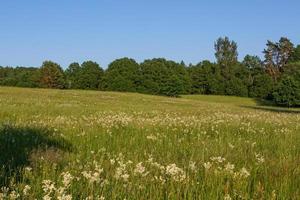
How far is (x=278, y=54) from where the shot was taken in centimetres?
15388

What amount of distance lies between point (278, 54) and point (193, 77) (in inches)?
1131

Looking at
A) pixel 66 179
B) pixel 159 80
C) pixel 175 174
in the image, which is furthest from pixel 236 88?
pixel 66 179

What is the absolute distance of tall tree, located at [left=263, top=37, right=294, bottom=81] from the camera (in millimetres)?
152750

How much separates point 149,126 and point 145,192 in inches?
318

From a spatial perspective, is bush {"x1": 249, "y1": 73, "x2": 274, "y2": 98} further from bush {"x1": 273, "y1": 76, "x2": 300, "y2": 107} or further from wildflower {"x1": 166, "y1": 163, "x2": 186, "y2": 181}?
wildflower {"x1": 166, "y1": 163, "x2": 186, "y2": 181}

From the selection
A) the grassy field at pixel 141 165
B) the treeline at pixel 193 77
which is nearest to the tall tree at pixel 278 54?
the treeline at pixel 193 77

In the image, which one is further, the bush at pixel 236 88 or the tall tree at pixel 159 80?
the bush at pixel 236 88

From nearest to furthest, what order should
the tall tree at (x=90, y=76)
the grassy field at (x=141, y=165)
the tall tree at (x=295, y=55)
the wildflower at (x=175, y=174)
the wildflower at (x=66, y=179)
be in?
1. the wildflower at (x=66, y=179)
2. the grassy field at (x=141, y=165)
3. the wildflower at (x=175, y=174)
4. the tall tree at (x=90, y=76)
5. the tall tree at (x=295, y=55)

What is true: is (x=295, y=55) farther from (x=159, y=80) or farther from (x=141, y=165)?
(x=141, y=165)

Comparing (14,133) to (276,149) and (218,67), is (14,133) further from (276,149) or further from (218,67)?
(218,67)

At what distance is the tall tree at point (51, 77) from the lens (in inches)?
5379

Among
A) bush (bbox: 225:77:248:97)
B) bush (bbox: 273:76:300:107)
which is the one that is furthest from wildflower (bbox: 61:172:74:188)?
bush (bbox: 225:77:248:97)

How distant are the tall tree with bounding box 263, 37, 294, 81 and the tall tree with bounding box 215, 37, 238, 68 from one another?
13637 mm

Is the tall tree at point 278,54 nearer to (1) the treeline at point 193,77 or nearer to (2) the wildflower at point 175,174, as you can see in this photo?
(1) the treeline at point 193,77
